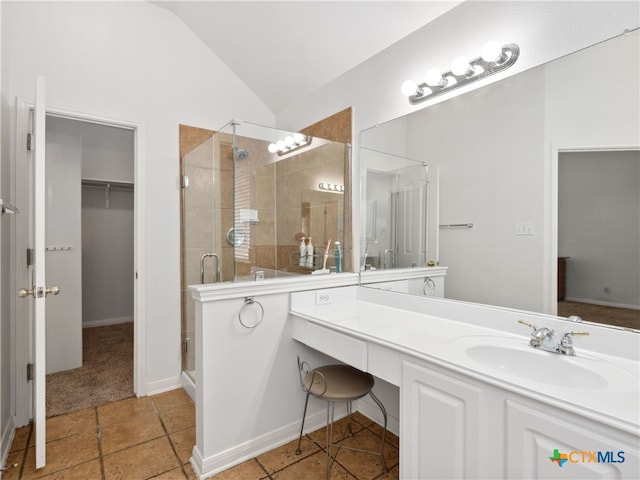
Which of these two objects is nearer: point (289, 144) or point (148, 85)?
point (289, 144)

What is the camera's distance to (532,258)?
4.77ft

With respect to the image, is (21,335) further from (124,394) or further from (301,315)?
(301,315)

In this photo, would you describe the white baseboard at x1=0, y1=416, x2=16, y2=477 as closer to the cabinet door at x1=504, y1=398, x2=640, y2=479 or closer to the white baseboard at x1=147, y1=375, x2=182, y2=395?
the white baseboard at x1=147, y1=375, x2=182, y2=395

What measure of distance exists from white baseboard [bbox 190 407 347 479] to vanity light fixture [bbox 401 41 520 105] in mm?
2025

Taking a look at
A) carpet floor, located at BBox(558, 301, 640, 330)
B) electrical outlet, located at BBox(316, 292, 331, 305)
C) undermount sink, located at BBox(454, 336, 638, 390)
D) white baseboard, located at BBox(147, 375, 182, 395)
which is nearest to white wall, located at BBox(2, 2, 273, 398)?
white baseboard, located at BBox(147, 375, 182, 395)

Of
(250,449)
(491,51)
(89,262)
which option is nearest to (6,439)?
(250,449)

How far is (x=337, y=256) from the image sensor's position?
2314mm

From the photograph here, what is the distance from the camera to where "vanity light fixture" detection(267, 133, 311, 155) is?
2.32 m

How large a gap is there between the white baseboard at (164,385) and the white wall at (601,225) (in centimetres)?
275

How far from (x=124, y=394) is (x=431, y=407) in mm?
2447

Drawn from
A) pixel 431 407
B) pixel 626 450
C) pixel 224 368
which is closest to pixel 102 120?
pixel 224 368

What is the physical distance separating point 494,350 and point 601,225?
63 cm

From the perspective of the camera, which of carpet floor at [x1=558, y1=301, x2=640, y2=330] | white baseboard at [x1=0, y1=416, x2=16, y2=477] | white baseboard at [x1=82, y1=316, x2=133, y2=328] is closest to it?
carpet floor at [x1=558, y1=301, x2=640, y2=330]

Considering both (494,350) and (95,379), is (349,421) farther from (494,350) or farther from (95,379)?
(95,379)
